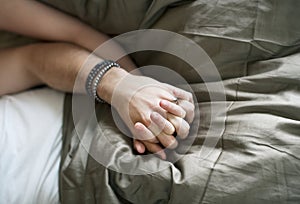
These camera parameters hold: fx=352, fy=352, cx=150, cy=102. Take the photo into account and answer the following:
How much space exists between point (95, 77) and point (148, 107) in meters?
0.13

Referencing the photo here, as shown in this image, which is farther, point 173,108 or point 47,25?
point 47,25

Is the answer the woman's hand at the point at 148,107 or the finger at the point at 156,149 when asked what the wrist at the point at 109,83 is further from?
the finger at the point at 156,149

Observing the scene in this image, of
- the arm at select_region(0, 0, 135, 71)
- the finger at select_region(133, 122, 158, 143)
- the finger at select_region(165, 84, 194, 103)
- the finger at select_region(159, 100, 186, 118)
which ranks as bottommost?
the finger at select_region(133, 122, 158, 143)

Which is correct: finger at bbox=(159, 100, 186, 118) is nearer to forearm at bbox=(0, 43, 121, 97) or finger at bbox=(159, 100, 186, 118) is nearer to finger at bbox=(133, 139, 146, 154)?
finger at bbox=(133, 139, 146, 154)

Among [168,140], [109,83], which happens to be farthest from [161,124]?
[109,83]

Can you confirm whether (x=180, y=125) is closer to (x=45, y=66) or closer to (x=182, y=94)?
(x=182, y=94)

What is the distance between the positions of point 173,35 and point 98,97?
19 cm

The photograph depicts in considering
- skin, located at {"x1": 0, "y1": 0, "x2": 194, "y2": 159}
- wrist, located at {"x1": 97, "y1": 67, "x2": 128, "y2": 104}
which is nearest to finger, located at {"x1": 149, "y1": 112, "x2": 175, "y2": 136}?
skin, located at {"x1": 0, "y1": 0, "x2": 194, "y2": 159}

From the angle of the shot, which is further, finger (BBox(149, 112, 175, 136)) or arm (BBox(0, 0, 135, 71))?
arm (BBox(0, 0, 135, 71))

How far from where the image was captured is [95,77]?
2.32ft

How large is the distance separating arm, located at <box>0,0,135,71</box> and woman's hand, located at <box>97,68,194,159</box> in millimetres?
83

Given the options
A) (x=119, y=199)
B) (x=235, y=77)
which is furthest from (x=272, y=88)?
(x=119, y=199)

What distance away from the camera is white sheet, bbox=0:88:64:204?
0.63 m

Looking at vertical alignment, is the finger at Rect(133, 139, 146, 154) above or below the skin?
below
